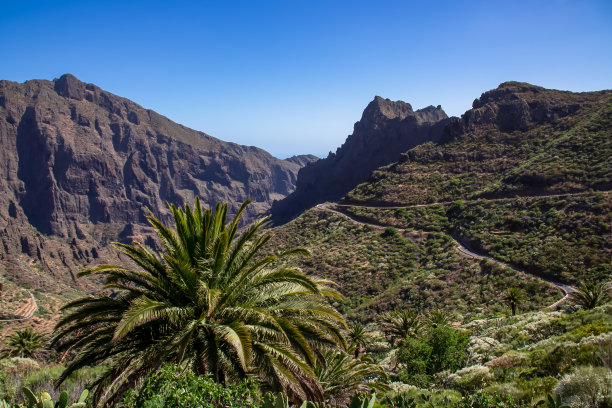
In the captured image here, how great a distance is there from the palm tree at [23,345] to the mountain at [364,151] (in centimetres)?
10246

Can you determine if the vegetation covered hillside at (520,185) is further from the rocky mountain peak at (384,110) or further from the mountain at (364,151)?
the rocky mountain peak at (384,110)

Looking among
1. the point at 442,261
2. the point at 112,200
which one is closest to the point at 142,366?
the point at 442,261

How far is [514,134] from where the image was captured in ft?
198

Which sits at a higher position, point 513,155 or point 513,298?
point 513,155

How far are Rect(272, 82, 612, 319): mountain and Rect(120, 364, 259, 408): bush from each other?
1075 inches

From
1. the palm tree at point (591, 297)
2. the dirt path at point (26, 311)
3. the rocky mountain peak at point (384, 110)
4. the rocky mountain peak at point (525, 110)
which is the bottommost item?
the dirt path at point (26, 311)

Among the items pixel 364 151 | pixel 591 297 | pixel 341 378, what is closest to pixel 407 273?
pixel 591 297

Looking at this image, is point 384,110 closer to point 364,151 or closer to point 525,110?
point 364,151

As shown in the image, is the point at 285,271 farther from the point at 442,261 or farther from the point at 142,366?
the point at 442,261

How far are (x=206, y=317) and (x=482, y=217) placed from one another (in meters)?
42.8

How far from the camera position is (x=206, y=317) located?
246 inches

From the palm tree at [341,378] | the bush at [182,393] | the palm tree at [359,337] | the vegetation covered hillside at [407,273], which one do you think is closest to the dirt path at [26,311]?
the vegetation covered hillside at [407,273]

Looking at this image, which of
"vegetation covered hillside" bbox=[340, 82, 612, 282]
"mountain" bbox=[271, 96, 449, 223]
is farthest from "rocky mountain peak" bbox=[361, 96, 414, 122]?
"vegetation covered hillside" bbox=[340, 82, 612, 282]

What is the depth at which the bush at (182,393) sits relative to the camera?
14.7 ft
